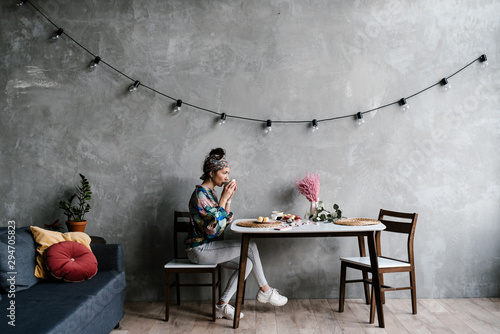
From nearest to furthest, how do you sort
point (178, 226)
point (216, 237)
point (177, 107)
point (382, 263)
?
point (382, 263), point (216, 237), point (178, 226), point (177, 107)

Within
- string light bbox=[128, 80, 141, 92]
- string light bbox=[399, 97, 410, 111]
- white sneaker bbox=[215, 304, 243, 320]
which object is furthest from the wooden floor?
string light bbox=[128, 80, 141, 92]

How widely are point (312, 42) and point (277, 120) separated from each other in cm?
75

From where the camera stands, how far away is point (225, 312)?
3311 millimetres

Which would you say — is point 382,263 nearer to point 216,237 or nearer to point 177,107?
point 216,237

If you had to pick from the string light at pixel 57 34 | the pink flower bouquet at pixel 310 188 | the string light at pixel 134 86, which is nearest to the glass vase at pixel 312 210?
the pink flower bouquet at pixel 310 188

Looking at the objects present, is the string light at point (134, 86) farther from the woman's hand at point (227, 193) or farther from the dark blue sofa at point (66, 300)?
the dark blue sofa at point (66, 300)

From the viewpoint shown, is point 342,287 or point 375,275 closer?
point 375,275

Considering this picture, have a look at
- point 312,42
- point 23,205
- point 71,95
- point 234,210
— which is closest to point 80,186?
point 23,205

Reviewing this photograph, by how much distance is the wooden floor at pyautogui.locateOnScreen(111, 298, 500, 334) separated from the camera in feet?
10.1

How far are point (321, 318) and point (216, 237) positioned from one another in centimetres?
101

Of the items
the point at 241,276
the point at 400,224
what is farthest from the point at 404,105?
the point at 241,276

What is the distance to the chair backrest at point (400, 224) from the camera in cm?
332

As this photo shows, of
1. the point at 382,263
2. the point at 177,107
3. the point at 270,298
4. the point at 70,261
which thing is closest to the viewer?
the point at 70,261

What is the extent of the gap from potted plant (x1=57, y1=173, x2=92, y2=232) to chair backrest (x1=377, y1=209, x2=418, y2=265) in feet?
8.08
